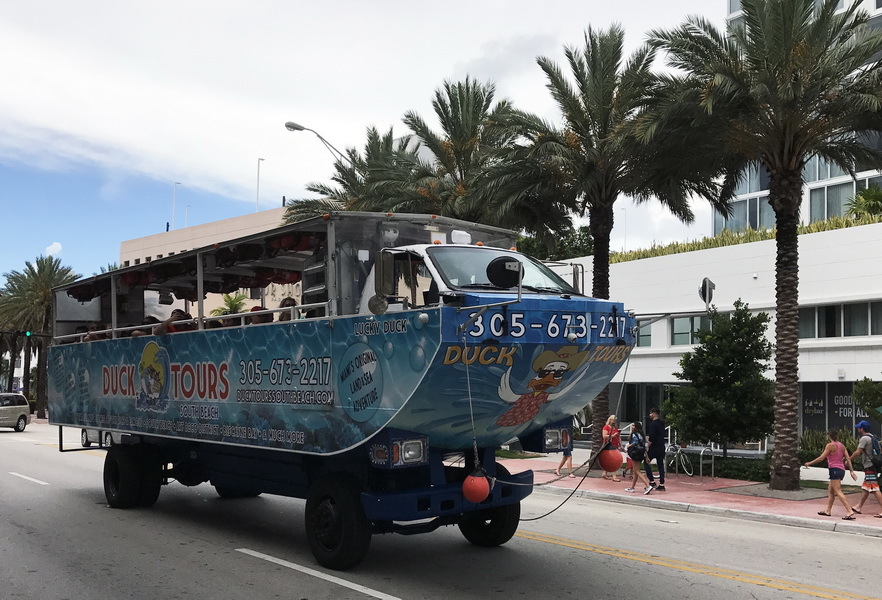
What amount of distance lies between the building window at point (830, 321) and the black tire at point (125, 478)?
24.2 meters

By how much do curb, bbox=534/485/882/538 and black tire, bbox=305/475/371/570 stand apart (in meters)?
8.69

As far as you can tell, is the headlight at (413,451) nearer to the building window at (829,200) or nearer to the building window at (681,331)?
the building window at (681,331)

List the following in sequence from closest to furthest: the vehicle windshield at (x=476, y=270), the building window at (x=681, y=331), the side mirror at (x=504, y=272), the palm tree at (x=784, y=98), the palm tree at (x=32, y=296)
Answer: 1. the side mirror at (x=504, y=272)
2. the vehicle windshield at (x=476, y=270)
3. the palm tree at (x=784, y=98)
4. the building window at (x=681, y=331)
5. the palm tree at (x=32, y=296)

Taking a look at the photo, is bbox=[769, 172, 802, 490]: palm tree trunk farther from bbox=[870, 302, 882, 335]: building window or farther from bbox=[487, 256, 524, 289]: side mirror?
bbox=[870, 302, 882, 335]: building window

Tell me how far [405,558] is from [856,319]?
78.0ft

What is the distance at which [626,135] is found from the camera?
17.9 m

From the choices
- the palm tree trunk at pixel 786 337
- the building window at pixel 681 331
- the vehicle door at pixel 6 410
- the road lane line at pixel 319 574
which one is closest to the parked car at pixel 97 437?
the road lane line at pixel 319 574

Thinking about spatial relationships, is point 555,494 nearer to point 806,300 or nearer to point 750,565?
point 750,565

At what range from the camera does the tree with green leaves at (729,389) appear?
19766 millimetres

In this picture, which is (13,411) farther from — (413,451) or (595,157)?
(413,451)

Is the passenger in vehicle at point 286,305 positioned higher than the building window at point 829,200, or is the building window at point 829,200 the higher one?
the building window at point 829,200

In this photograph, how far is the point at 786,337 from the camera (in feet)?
56.2

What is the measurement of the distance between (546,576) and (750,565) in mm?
2754

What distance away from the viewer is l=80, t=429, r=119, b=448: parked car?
13055 mm
